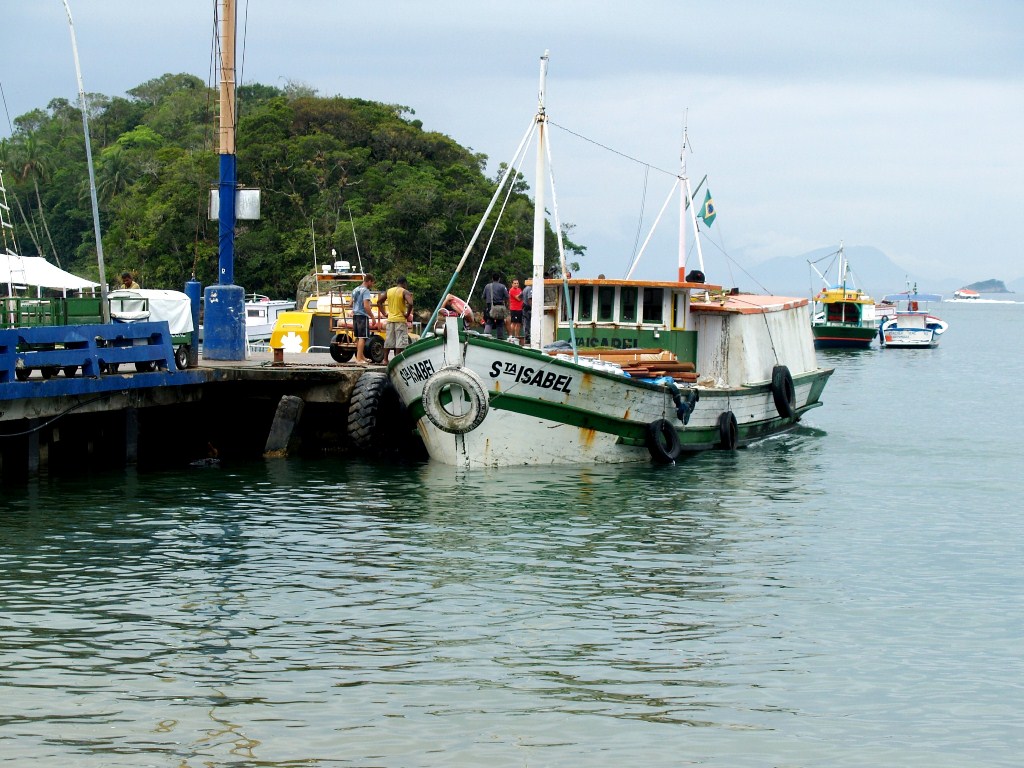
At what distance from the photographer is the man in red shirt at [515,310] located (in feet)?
99.3

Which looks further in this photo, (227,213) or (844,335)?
(844,335)

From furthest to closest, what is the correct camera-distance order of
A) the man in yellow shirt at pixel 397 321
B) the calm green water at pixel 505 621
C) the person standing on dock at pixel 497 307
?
the person standing on dock at pixel 497 307 < the man in yellow shirt at pixel 397 321 < the calm green water at pixel 505 621

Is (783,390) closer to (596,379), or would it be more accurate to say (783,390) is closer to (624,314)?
(624,314)

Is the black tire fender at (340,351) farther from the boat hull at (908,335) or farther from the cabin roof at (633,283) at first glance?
the boat hull at (908,335)

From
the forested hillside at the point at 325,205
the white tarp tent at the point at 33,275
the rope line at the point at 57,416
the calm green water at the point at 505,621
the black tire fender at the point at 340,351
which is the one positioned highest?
the forested hillside at the point at 325,205

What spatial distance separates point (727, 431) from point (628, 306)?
315cm

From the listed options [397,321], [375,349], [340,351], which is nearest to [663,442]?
[397,321]

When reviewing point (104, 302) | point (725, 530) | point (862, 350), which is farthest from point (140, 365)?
point (862, 350)

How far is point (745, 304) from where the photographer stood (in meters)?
29.3

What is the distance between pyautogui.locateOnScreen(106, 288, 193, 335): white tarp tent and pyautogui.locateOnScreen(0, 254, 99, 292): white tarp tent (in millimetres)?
4296

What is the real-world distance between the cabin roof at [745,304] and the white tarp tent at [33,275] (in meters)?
12.8

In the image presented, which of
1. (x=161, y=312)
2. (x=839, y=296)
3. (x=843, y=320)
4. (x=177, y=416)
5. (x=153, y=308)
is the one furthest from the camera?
(x=843, y=320)

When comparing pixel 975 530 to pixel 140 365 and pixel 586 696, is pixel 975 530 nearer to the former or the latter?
pixel 586 696

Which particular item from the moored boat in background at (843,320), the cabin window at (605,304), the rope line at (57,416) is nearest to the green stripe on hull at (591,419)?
the cabin window at (605,304)
